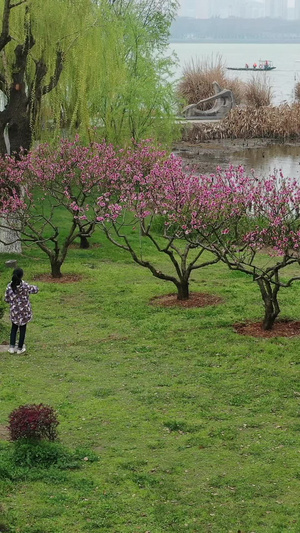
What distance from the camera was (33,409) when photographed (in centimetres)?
1227

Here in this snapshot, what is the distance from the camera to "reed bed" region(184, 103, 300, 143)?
64250 millimetres

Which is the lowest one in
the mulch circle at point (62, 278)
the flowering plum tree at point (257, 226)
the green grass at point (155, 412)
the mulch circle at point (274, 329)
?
the green grass at point (155, 412)

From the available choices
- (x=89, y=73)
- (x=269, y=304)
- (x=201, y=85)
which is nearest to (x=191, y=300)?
(x=269, y=304)

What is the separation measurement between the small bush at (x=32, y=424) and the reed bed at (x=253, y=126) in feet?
173

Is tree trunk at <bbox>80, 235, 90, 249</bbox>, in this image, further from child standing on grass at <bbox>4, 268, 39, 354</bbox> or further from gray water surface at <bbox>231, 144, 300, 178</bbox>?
gray water surface at <bbox>231, 144, 300, 178</bbox>

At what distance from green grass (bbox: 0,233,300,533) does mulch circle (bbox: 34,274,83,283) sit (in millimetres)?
919

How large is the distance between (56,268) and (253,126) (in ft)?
143

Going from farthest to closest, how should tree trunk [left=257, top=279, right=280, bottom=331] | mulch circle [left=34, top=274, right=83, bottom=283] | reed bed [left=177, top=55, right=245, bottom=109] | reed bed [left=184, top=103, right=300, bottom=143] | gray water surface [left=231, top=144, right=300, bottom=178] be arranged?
reed bed [left=177, top=55, right=245, bottom=109], reed bed [left=184, top=103, right=300, bottom=143], gray water surface [left=231, top=144, right=300, bottom=178], mulch circle [left=34, top=274, right=83, bottom=283], tree trunk [left=257, top=279, right=280, bottom=331]

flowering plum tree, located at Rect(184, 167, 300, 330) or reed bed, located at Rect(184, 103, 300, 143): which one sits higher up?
reed bed, located at Rect(184, 103, 300, 143)

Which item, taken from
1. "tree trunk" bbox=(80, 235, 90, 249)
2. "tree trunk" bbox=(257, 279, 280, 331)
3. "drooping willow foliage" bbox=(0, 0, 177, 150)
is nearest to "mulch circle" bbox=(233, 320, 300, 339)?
"tree trunk" bbox=(257, 279, 280, 331)

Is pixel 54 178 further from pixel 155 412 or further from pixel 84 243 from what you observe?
pixel 155 412

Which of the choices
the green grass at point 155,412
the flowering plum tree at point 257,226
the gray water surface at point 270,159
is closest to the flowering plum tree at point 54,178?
the green grass at point 155,412

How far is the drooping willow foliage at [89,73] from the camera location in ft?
84.9

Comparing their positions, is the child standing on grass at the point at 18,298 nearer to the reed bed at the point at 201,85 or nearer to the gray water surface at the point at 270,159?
the gray water surface at the point at 270,159
